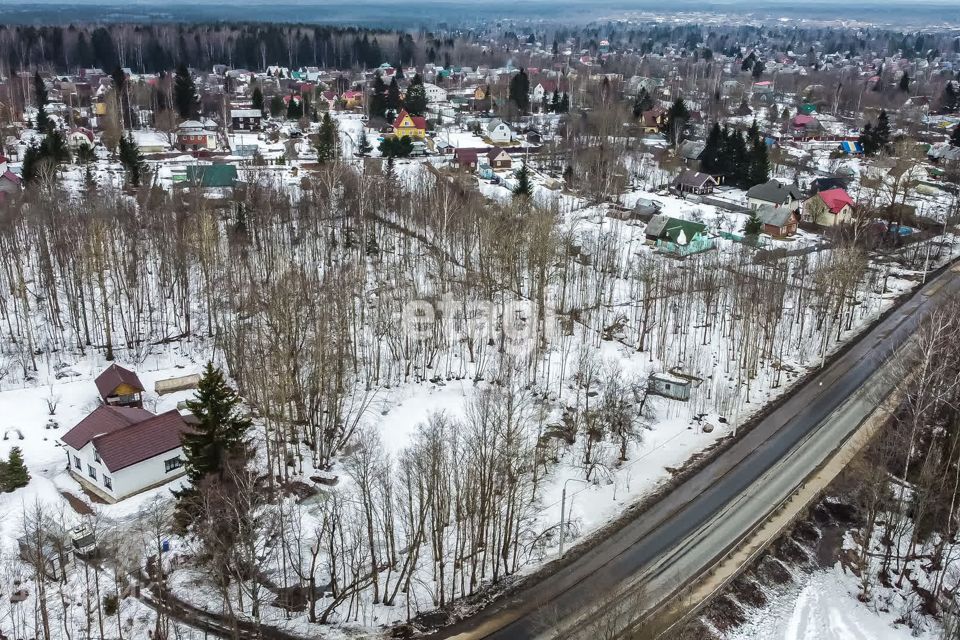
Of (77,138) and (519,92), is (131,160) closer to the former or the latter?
(77,138)

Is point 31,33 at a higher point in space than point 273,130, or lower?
higher

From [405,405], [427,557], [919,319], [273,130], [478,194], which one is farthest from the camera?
[273,130]

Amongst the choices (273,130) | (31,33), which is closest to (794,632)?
(273,130)

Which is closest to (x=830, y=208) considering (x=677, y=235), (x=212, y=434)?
(x=677, y=235)

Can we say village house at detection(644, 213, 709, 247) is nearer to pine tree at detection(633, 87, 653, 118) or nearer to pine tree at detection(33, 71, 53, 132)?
pine tree at detection(633, 87, 653, 118)

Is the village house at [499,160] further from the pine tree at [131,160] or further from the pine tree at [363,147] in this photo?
the pine tree at [131,160]

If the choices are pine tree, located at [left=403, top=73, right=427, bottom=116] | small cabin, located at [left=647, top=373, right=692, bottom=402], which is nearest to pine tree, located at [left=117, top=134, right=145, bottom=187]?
pine tree, located at [left=403, top=73, right=427, bottom=116]

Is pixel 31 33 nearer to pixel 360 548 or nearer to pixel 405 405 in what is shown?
pixel 405 405
